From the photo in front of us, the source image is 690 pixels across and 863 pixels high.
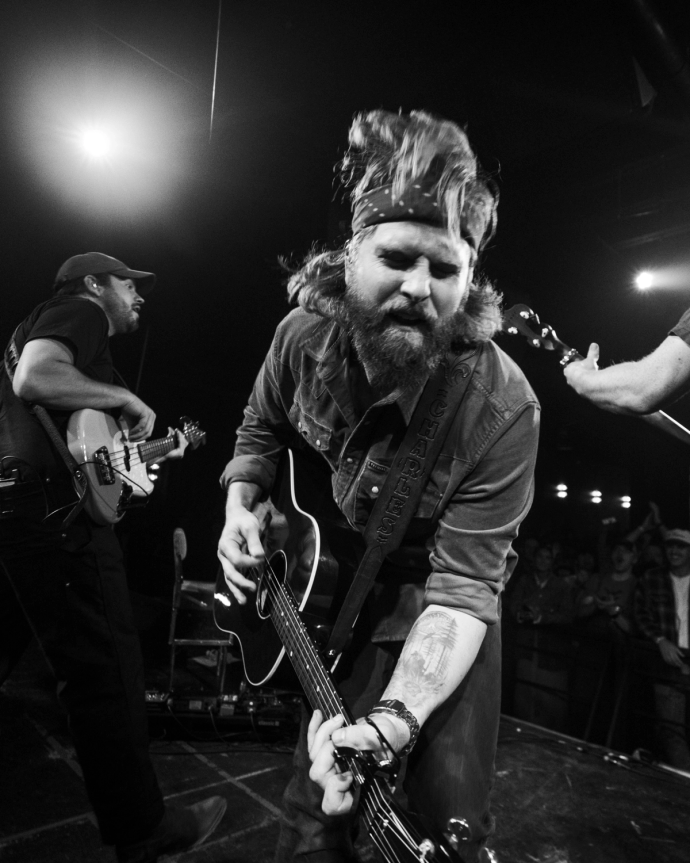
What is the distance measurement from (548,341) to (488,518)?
1.94 m

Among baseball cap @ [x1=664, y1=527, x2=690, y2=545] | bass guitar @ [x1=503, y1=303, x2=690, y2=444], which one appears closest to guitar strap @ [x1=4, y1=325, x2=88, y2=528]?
bass guitar @ [x1=503, y1=303, x2=690, y2=444]

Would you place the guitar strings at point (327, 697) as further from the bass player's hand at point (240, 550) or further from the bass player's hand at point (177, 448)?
the bass player's hand at point (177, 448)

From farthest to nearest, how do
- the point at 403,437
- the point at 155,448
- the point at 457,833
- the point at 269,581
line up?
the point at 155,448
the point at 269,581
the point at 403,437
the point at 457,833

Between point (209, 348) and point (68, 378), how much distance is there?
7.36 m

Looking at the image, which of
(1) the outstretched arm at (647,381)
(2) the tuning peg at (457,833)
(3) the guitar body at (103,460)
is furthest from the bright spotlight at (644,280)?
(2) the tuning peg at (457,833)

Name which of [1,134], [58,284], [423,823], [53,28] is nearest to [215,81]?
[53,28]

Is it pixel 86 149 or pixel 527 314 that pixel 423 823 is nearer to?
pixel 527 314

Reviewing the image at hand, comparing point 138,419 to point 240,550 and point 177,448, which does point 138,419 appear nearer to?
point 177,448

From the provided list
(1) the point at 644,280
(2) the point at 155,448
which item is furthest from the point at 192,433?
(1) the point at 644,280

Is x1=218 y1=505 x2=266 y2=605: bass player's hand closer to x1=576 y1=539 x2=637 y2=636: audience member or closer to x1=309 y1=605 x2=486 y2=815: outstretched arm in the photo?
x1=309 y1=605 x2=486 y2=815: outstretched arm

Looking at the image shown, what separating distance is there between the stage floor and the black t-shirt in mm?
1758

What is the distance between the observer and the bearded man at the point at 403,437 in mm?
1484

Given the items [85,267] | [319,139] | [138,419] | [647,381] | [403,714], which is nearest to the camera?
[403,714]

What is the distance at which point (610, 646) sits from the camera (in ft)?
17.8
